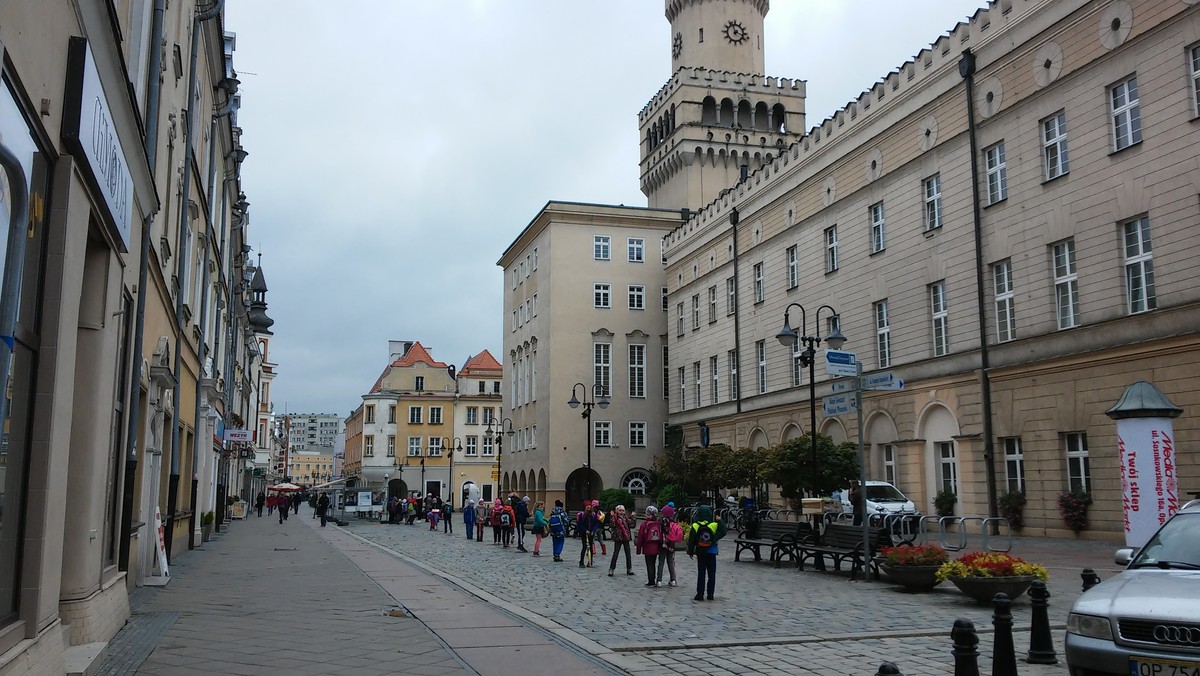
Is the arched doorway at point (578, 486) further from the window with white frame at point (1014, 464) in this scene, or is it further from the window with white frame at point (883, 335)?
the window with white frame at point (1014, 464)

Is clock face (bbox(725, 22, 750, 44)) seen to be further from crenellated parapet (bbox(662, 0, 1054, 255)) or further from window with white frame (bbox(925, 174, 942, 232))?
window with white frame (bbox(925, 174, 942, 232))

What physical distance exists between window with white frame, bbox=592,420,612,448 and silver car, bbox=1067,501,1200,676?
50.5 m

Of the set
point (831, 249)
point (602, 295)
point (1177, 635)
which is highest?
point (602, 295)

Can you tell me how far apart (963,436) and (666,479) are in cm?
1946

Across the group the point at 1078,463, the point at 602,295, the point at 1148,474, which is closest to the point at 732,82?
the point at 602,295

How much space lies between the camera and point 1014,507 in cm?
2630

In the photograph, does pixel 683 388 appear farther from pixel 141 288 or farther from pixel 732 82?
pixel 141 288

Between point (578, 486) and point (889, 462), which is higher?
point (889, 462)

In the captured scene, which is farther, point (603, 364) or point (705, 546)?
point (603, 364)

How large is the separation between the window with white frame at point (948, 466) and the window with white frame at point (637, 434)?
1142 inches

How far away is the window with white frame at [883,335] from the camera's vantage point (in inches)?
1334

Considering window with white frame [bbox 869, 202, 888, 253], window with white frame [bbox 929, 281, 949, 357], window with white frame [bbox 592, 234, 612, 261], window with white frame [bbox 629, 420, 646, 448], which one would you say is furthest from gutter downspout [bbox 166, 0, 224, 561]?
window with white frame [bbox 592, 234, 612, 261]

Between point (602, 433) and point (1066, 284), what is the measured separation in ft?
116

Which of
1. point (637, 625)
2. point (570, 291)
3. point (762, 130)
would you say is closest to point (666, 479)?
point (570, 291)
